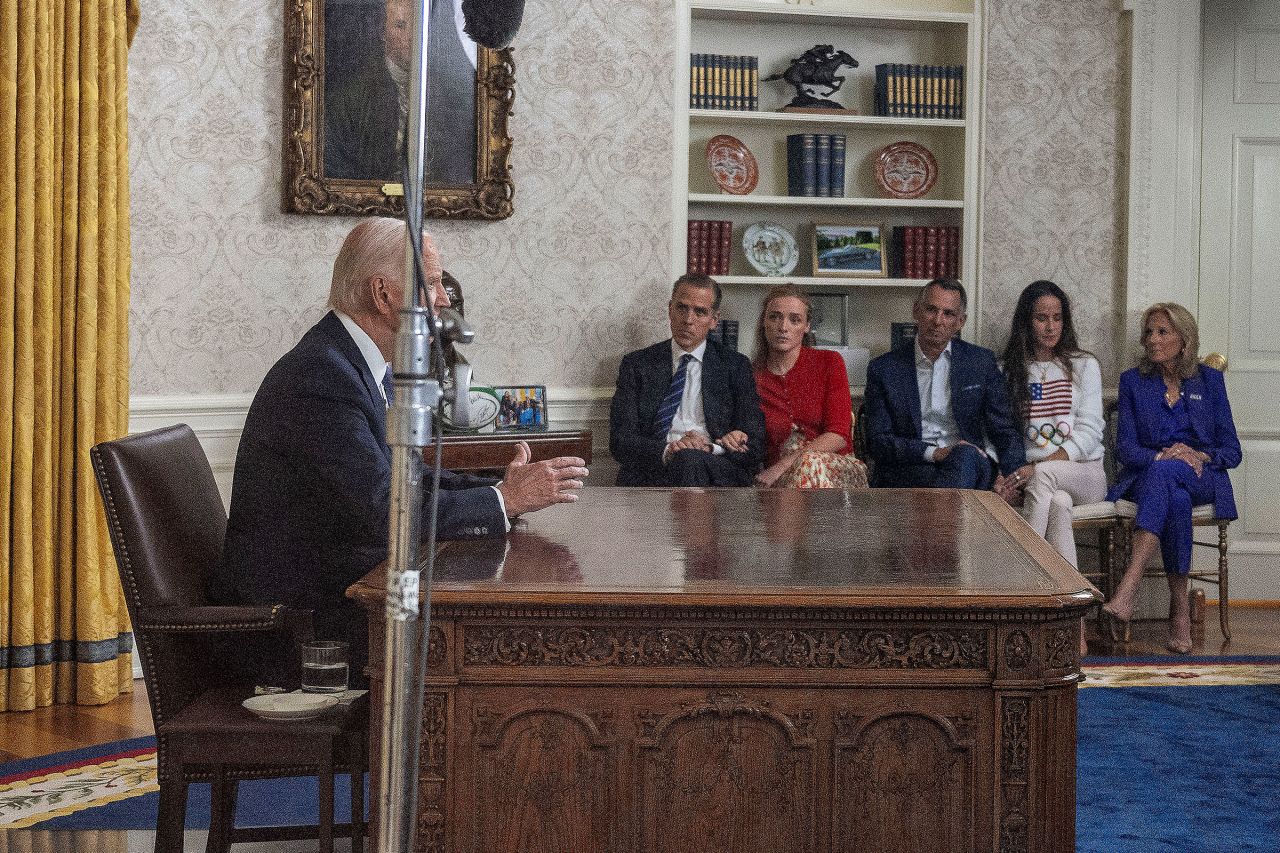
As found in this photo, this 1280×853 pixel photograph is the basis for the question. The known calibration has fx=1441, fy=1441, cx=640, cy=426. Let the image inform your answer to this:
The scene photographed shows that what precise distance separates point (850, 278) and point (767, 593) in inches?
148

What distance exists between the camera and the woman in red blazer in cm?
514

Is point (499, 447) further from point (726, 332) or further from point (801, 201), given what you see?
point (801, 201)

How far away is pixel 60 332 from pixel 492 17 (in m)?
3.12

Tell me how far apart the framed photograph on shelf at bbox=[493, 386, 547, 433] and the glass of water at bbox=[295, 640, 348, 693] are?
2.73m

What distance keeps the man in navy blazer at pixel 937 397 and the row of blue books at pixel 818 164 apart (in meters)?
0.56

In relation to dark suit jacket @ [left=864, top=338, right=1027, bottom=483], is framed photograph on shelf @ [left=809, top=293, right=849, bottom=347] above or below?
above

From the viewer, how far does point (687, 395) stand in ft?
16.7

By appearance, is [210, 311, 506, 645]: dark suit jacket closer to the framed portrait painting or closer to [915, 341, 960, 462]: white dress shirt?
the framed portrait painting

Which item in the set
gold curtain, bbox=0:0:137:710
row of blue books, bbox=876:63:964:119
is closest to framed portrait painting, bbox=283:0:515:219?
gold curtain, bbox=0:0:137:710

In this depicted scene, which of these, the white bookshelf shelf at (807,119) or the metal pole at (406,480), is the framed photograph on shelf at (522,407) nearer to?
the white bookshelf shelf at (807,119)

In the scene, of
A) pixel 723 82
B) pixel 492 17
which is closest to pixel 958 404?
pixel 723 82

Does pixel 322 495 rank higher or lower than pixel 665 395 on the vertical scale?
lower

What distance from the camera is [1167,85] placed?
563 centimetres

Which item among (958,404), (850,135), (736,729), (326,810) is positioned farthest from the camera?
(850,135)
